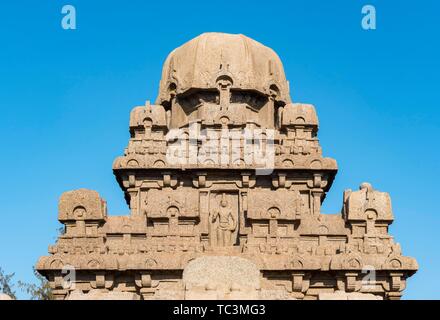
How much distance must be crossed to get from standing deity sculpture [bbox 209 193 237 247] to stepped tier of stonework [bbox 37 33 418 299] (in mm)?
41

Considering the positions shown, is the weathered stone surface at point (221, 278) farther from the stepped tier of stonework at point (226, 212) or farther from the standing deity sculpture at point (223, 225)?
the standing deity sculpture at point (223, 225)

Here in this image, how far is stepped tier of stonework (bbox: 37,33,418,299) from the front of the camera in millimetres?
38625

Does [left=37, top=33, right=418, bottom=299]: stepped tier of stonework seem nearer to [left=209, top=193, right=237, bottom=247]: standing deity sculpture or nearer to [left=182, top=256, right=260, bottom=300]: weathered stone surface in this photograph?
[left=209, top=193, right=237, bottom=247]: standing deity sculpture

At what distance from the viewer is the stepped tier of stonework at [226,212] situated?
38625 millimetres

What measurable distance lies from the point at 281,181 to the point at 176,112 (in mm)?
6688

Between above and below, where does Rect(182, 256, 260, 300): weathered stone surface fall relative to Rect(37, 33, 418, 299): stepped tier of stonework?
below

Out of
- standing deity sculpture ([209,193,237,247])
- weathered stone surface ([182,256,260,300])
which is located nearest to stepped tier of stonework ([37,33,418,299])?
standing deity sculpture ([209,193,237,247])

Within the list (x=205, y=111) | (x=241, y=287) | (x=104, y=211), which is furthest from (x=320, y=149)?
(x=241, y=287)

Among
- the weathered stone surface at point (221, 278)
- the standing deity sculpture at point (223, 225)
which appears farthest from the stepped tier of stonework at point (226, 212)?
the weathered stone surface at point (221, 278)

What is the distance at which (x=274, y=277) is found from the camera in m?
38.8

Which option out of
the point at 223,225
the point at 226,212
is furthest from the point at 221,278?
the point at 226,212

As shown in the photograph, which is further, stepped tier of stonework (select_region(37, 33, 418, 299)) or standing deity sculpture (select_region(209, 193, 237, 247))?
standing deity sculpture (select_region(209, 193, 237, 247))

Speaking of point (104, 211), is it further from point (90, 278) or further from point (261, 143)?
point (261, 143)

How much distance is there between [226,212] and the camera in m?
40.8
